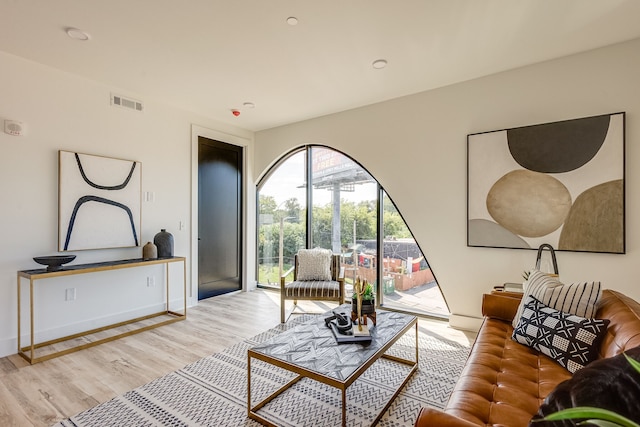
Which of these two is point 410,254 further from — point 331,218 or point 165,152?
point 165,152

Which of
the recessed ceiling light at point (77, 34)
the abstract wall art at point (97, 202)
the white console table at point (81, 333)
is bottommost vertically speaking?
the white console table at point (81, 333)

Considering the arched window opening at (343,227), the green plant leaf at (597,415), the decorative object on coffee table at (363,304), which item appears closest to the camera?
the green plant leaf at (597,415)

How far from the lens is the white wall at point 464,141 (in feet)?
8.78

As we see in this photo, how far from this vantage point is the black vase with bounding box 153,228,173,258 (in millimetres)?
3773

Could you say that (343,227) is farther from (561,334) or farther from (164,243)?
(561,334)

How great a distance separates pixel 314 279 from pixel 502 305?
2105mm

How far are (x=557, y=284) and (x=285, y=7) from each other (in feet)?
8.59

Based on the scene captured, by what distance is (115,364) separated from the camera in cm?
267

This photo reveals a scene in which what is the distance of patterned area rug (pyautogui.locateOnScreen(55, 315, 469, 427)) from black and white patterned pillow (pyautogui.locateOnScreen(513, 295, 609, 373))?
705 millimetres

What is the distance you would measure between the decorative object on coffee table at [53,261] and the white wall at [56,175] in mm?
282

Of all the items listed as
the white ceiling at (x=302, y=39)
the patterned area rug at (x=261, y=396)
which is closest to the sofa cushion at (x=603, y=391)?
the patterned area rug at (x=261, y=396)

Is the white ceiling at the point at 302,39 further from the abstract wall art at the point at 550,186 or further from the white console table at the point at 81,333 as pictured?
the white console table at the point at 81,333

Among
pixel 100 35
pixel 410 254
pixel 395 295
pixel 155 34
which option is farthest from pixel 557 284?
pixel 100 35

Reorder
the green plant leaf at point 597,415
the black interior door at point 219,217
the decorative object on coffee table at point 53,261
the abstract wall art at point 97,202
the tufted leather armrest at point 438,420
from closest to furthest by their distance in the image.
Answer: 1. the green plant leaf at point 597,415
2. the tufted leather armrest at point 438,420
3. the decorative object on coffee table at point 53,261
4. the abstract wall art at point 97,202
5. the black interior door at point 219,217
